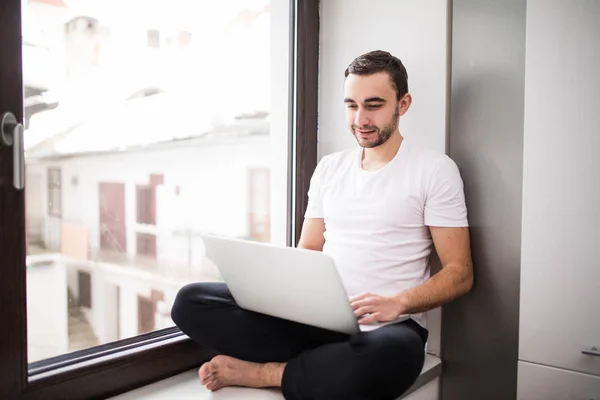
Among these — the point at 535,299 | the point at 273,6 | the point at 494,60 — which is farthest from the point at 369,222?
the point at 273,6

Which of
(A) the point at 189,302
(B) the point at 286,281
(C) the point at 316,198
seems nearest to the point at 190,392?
(A) the point at 189,302

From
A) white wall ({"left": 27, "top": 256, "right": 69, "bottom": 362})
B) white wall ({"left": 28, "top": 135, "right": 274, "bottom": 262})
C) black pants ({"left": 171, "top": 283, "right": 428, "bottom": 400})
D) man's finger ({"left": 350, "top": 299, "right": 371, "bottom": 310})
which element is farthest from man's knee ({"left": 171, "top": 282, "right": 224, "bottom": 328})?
white wall ({"left": 28, "top": 135, "right": 274, "bottom": 262})

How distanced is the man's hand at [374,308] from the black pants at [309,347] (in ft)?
0.10

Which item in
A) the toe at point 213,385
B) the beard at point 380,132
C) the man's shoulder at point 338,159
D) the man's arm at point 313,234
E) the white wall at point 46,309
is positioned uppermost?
the beard at point 380,132

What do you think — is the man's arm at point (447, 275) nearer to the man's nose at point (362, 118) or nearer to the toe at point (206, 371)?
the man's nose at point (362, 118)

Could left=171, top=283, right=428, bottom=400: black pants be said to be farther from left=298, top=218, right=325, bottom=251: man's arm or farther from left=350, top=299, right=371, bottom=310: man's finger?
left=298, top=218, right=325, bottom=251: man's arm

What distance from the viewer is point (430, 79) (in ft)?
5.20

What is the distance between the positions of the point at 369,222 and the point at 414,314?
0.31 metres

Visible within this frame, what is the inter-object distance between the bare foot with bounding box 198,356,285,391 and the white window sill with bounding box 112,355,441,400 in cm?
2

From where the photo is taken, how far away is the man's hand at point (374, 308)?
1188 mm

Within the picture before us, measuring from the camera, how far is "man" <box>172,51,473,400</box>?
44.3 inches

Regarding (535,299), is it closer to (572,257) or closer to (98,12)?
(572,257)

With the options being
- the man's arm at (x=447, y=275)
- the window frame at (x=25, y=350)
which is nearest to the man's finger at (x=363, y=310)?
the man's arm at (x=447, y=275)

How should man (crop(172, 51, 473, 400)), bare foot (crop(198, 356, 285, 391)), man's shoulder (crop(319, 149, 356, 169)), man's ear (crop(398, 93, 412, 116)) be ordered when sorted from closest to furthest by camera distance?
man (crop(172, 51, 473, 400)), bare foot (crop(198, 356, 285, 391)), man's ear (crop(398, 93, 412, 116)), man's shoulder (crop(319, 149, 356, 169))
